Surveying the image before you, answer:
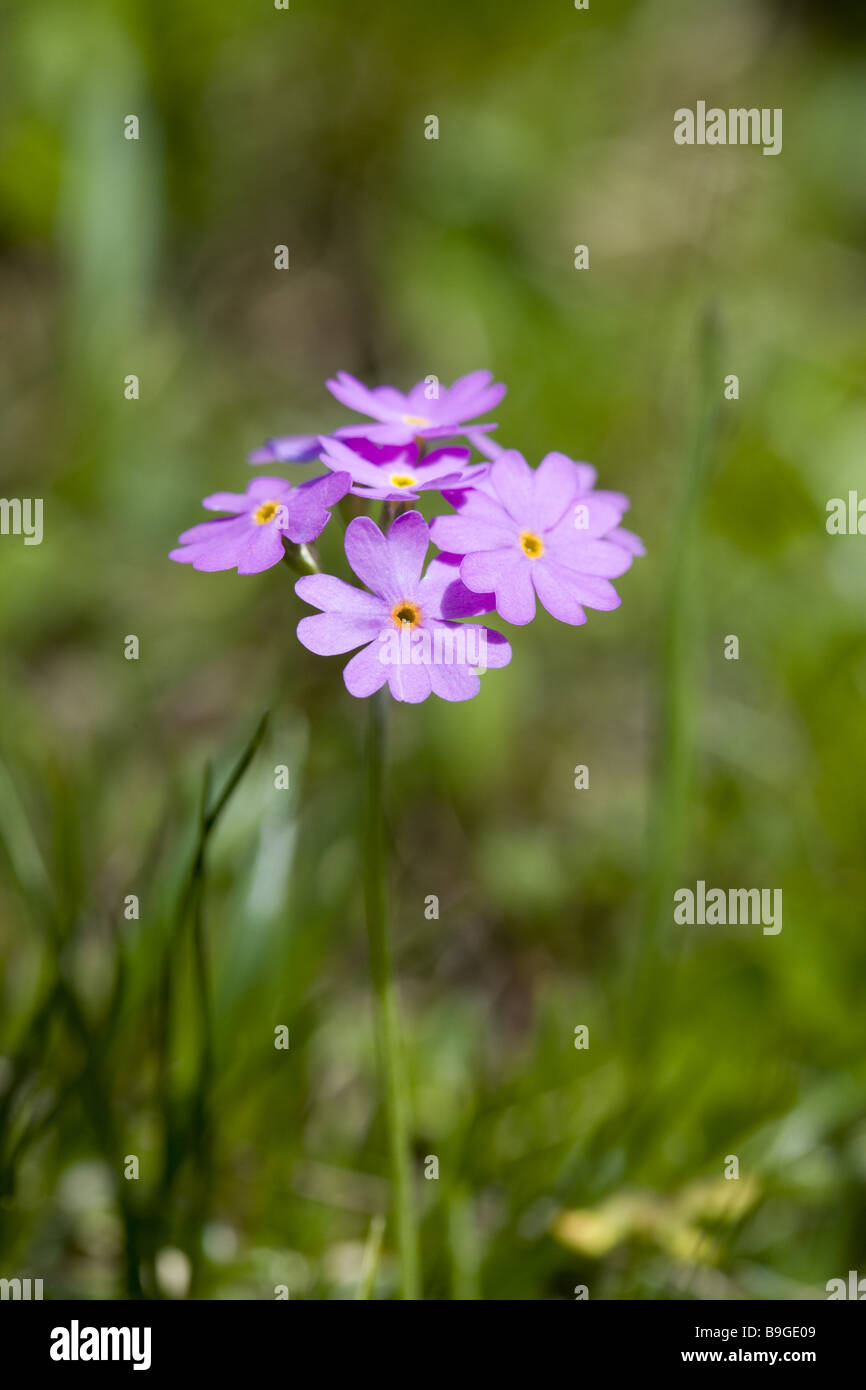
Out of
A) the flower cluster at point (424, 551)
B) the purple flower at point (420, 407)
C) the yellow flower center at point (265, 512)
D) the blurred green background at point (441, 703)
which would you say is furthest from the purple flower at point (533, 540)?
the blurred green background at point (441, 703)

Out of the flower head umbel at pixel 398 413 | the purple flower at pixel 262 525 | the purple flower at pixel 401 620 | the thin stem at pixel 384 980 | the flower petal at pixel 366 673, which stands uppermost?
the flower head umbel at pixel 398 413

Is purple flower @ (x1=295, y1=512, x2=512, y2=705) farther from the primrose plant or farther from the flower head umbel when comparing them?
the flower head umbel

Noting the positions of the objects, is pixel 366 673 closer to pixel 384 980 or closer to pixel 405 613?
pixel 405 613

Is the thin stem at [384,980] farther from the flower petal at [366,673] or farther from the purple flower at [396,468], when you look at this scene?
the purple flower at [396,468]

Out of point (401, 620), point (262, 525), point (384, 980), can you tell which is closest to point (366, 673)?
point (401, 620)

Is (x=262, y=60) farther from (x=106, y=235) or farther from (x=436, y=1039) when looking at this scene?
(x=436, y=1039)
